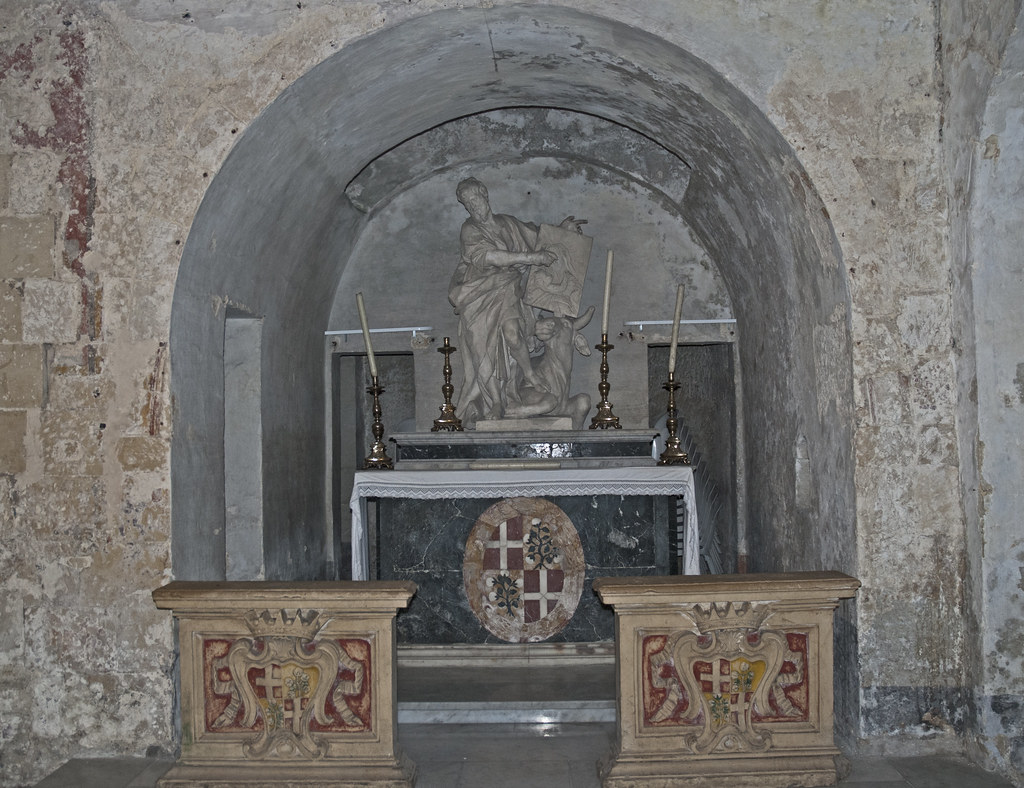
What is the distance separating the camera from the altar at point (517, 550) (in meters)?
5.85

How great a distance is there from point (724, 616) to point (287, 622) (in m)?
1.81

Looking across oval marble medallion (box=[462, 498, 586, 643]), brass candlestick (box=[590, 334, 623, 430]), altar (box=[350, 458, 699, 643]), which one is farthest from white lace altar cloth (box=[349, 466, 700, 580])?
brass candlestick (box=[590, 334, 623, 430])

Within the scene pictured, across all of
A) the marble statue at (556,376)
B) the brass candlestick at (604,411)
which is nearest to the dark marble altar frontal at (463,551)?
the brass candlestick at (604,411)

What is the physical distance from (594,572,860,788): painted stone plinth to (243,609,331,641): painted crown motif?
1183 mm

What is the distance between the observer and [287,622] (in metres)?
4.17

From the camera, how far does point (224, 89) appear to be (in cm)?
470

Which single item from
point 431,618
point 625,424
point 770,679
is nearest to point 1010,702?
point 770,679

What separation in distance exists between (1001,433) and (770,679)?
1468 mm

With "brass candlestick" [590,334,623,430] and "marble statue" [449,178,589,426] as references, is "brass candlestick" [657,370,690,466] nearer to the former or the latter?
"brass candlestick" [590,334,623,430]

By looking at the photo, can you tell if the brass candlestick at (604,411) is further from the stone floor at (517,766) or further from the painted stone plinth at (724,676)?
the painted stone plinth at (724,676)

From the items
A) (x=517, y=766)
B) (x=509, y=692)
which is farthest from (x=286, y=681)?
(x=509, y=692)

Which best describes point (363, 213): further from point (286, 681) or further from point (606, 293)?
point (286, 681)

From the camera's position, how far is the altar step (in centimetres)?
513

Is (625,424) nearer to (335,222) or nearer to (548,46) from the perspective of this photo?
(335,222)
